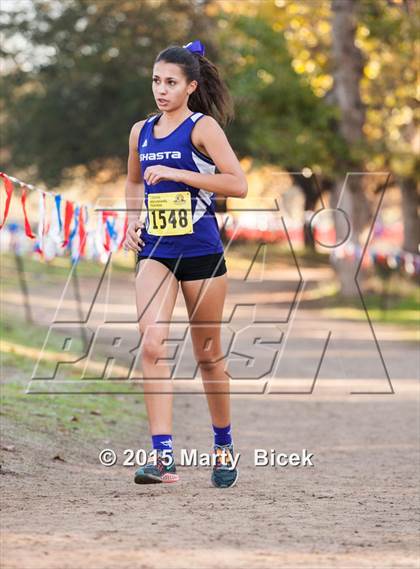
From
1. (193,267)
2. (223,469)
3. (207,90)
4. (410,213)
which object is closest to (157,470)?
(223,469)

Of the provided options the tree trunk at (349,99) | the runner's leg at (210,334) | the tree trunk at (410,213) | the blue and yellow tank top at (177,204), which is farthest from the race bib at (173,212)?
the tree trunk at (410,213)

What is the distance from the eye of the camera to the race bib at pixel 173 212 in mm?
6434

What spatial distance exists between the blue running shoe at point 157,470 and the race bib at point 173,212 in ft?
3.73

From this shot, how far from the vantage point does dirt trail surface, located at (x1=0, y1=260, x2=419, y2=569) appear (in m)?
4.95

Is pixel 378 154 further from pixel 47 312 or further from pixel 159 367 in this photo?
pixel 159 367

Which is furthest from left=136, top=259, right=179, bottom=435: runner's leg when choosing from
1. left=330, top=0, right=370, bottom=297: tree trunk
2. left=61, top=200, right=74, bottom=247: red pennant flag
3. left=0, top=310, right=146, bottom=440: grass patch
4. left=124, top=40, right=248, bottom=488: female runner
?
left=330, top=0, right=370, bottom=297: tree trunk

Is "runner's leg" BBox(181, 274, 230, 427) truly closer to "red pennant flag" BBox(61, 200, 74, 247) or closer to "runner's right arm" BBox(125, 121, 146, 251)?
"runner's right arm" BBox(125, 121, 146, 251)

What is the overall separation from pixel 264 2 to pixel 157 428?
2552cm

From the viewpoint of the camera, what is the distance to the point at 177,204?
6.43 m

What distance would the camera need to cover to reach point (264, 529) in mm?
5531

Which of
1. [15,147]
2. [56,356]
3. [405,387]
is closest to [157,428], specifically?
[405,387]

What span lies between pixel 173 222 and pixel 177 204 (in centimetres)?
9

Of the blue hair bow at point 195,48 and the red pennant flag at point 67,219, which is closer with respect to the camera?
the blue hair bow at point 195,48
